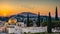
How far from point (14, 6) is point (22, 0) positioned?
0.68 ft

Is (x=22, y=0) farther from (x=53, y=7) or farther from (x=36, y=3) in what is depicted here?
(x=53, y=7)

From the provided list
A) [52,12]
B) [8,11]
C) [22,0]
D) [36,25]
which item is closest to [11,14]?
[8,11]

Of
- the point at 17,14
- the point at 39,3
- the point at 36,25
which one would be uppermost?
the point at 39,3

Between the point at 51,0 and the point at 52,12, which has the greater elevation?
the point at 51,0

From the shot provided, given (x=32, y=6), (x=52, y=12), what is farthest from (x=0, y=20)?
(x=52, y=12)

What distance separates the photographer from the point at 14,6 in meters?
3.08

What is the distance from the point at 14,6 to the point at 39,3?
0.53 metres

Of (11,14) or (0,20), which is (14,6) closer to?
(11,14)

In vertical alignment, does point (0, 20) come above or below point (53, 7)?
below

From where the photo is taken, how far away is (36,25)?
3053mm

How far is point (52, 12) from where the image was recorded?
3076mm

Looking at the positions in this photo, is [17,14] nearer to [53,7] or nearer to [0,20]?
[0,20]

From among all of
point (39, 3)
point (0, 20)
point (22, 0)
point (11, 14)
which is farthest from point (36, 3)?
point (0, 20)

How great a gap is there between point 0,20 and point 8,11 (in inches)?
9.6
